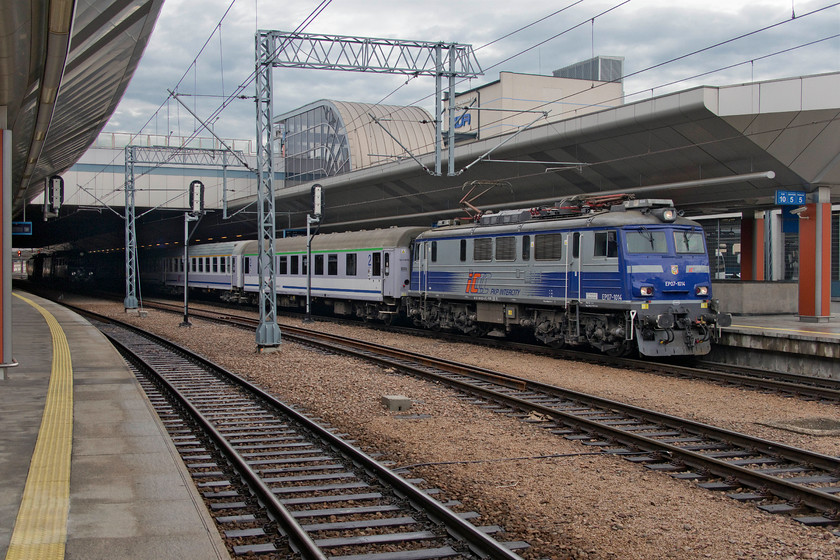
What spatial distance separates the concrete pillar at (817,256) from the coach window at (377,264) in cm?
1355

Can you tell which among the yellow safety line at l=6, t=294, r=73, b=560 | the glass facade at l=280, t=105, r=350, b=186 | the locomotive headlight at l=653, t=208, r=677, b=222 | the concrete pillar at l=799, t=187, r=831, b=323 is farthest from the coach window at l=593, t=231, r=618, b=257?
the glass facade at l=280, t=105, r=350, b=186

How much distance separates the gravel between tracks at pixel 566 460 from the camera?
681 cm

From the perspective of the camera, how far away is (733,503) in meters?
7.91

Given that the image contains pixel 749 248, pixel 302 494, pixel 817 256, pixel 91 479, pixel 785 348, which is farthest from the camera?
pixel 749 248

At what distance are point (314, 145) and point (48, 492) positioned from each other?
5845 cm

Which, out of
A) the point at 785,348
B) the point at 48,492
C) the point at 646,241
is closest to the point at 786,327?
the point at 785,348

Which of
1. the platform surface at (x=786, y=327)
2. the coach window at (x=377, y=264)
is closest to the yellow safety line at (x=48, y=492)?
the platform surface at (x=786, y=327)

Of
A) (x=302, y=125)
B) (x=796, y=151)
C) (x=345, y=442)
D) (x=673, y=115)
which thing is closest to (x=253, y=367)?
(x=345, y=442)

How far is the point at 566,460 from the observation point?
31.4 feet

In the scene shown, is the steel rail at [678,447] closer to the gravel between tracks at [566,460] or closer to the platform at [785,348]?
the gravel between tracks at [566,460]

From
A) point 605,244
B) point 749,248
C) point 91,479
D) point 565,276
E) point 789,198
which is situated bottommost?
point 91,479

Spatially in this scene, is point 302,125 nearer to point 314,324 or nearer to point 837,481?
point 314,324

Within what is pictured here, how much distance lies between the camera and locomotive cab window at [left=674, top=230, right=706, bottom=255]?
60.3ft

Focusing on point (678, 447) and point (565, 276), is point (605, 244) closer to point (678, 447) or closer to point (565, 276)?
point (565, 276)
